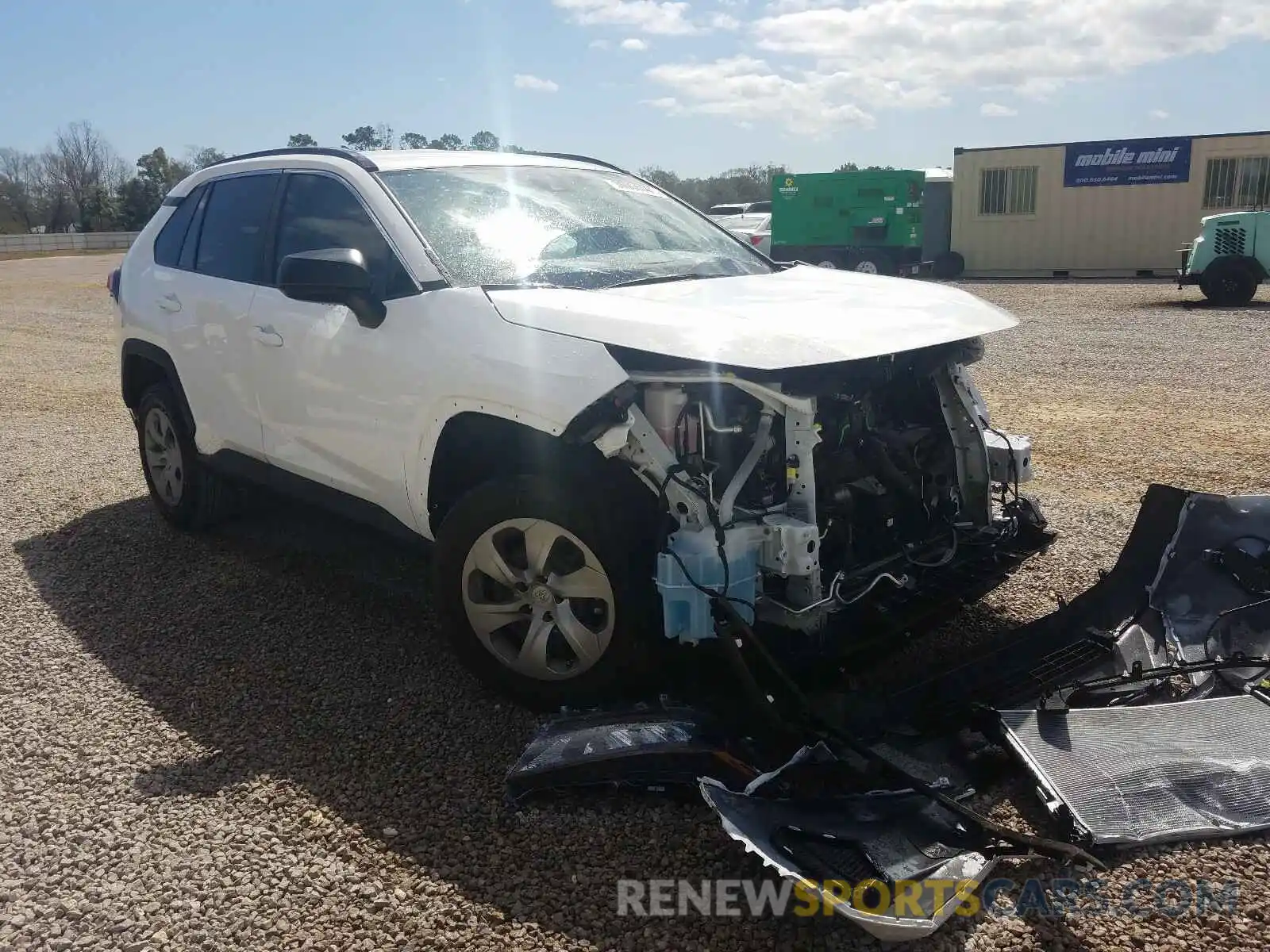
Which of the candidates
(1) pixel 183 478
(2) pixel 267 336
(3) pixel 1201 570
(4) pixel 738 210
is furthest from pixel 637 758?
(4) pixel 738 210

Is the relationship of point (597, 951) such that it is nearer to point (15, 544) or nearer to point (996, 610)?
point (996, 610)

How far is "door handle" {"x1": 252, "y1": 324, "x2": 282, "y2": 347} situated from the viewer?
14.9 feet

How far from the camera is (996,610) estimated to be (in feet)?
15.0

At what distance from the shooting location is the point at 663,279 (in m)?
4.15

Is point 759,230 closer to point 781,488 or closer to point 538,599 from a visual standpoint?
point 781,488

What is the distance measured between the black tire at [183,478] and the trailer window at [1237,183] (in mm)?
25552

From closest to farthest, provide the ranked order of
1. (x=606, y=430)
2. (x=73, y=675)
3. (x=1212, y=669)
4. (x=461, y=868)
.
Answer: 1. (x=461, y=868)
2. (x=606, y=430)
3. (x=1212, y=669)
4. (x=73, y=675)

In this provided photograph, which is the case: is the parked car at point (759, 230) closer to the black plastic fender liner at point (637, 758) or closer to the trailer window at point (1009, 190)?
the trailer window at point (1009, 190)

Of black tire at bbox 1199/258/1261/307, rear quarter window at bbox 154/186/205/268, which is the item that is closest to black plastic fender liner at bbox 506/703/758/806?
rear quarter window at bbox 154/186/205/268

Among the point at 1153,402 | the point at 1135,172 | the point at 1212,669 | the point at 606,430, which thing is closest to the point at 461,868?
the point at 606,430

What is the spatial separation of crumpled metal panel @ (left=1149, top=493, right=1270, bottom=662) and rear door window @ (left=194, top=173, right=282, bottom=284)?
4047mm

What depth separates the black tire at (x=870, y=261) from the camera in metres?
26.6

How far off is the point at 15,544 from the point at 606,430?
4.34 m

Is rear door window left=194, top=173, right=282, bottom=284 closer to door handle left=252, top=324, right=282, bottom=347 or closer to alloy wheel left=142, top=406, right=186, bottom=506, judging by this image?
door handle left=252, top=324, right=282, bottom=347
